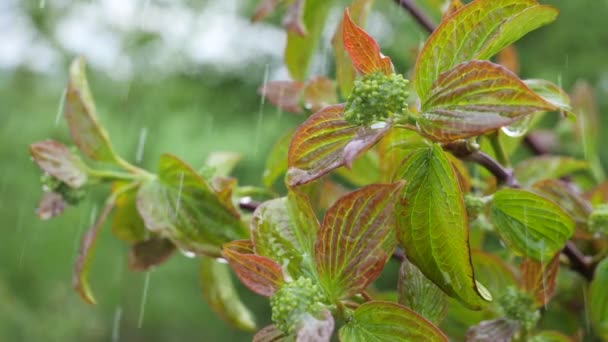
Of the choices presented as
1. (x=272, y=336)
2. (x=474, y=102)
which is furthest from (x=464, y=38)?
(x=272, y=336)

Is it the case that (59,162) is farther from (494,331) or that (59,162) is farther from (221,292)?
(494,331)

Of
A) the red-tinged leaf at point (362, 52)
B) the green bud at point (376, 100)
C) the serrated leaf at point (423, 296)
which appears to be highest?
the red-tinged leaf at point (362, 52)

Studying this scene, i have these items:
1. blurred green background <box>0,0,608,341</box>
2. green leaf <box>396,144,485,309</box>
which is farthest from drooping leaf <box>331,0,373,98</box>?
blurred green background <box>0,0,608,341</box>

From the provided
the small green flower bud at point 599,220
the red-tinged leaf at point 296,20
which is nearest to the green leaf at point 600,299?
the small green flower bud at point 599,220

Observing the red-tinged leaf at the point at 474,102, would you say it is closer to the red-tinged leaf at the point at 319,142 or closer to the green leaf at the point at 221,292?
the red-tinged leaf at the point at 319,142

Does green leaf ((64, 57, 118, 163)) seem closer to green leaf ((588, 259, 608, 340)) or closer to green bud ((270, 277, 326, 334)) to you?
green bud ((270, 277, 326, 334))
